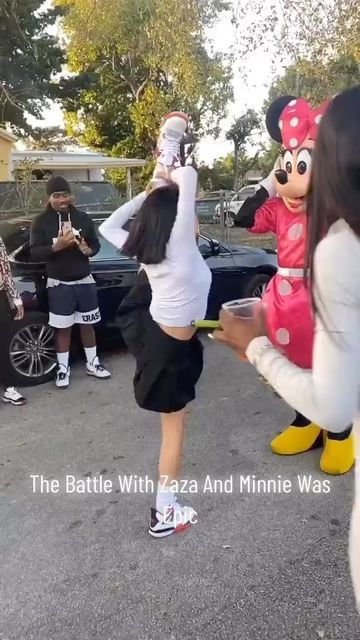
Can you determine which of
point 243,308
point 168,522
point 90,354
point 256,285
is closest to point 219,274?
point 256,285

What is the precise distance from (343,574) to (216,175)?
41550 mm

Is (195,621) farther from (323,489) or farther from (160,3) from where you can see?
(160,3)

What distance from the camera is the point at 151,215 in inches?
101

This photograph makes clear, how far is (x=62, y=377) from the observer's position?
16.1 ft

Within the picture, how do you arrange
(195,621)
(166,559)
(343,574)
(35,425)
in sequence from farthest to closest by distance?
(35,425)
(166,559)
(343,574)
(195,621)

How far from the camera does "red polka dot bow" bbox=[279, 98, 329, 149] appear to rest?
120 inches

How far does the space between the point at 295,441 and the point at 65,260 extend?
2.43m

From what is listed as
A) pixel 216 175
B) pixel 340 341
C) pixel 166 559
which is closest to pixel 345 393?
pixel 340 341

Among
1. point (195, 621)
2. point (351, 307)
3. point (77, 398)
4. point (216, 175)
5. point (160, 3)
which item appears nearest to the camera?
point (351, 307)

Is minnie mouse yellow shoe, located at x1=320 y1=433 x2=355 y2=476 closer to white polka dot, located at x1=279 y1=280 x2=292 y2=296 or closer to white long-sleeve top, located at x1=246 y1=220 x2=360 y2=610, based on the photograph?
white polka dot, located at x1=279 y1=280 x2=292 y2=296

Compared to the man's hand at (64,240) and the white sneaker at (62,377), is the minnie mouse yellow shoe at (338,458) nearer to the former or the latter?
the white sneaker at (62,377)

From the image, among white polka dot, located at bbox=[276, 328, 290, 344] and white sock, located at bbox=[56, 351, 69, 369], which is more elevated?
white polka dot, located at bbox=[276, 328, 290, 344]

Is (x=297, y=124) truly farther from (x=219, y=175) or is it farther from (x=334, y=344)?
(x=219, y=175)

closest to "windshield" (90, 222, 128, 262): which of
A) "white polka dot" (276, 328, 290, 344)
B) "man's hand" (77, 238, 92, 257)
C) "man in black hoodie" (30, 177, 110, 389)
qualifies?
"man in black hoodie" (30, 177, 110, 389)
